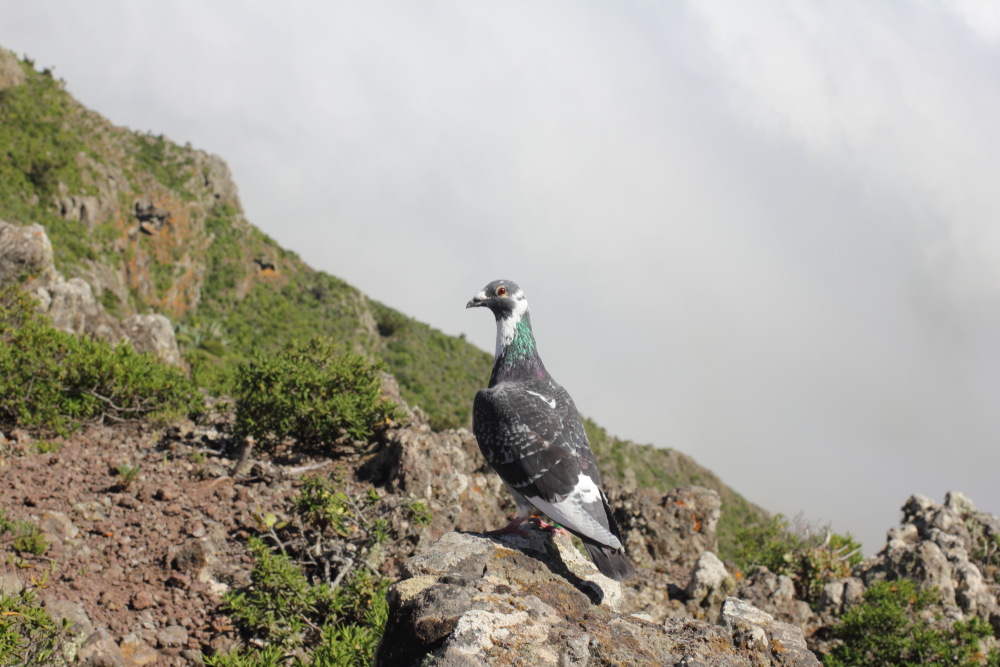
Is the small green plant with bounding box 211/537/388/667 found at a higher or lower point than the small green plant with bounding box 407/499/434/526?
lower

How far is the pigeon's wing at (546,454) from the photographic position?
505 centimetres

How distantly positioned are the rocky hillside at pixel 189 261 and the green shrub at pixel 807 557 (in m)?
19.9

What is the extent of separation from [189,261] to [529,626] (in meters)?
53.1

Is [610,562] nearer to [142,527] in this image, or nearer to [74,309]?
[142,527]

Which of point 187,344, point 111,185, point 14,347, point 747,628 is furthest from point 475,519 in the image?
point 111,185

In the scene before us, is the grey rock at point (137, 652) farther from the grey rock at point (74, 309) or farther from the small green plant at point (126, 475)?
the grey rock at point (74, 309)

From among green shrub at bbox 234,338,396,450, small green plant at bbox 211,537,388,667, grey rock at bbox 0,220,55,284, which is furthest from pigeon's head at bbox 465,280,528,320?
grey rock at bbox 0,220,55,284

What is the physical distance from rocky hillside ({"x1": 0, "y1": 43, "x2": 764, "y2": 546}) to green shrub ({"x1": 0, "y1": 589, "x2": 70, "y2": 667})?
24.6 meters

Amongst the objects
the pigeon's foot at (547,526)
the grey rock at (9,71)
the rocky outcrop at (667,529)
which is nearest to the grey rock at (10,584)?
the pigeon's foot at (547,526)

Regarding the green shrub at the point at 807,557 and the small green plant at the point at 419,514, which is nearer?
the small green plant at the point at 419,514

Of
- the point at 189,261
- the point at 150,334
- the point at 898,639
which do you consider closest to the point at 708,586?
the point at 898,639

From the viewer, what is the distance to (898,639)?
8.73 meters

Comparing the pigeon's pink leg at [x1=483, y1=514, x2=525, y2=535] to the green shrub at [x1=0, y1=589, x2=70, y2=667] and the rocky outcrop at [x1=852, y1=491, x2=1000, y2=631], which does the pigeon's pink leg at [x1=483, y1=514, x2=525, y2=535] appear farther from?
the rocky outcrop at [x1=852, y1=491, x2=1000, y2=631]

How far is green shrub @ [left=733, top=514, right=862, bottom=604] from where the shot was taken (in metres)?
11.0
